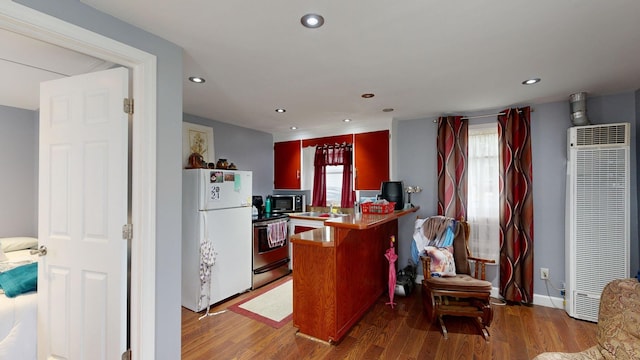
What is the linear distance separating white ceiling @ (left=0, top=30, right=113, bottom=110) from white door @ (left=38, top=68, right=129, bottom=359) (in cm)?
21

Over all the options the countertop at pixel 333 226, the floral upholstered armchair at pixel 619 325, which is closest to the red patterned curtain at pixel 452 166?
the countertop at pixel 333 226

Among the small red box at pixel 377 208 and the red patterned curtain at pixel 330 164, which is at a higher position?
the red patterned curtain at pixel 330 164

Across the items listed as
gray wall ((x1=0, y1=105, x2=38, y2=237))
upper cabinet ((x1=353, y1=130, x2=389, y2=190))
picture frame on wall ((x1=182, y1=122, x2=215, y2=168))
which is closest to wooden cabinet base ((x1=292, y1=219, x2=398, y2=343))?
upper cabinet ((x1=353, y1=130, x2=389, y2=190))

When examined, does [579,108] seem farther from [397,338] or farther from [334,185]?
[334,185]

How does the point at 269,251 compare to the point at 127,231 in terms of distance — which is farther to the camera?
the point at 269,251

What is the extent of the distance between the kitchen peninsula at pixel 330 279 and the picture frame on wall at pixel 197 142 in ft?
6.78

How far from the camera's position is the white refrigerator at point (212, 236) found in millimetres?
3092

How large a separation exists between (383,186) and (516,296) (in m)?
2.06

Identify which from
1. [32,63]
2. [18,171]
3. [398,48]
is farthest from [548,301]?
[18,171]

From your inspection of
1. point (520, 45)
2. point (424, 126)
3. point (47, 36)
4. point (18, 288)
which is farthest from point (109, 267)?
point (424, 126)

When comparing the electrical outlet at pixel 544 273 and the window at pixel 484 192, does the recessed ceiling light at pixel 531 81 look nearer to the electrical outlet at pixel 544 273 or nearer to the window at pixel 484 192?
the window at pixel 484 192

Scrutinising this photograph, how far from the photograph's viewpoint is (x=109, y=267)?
1.71 metres

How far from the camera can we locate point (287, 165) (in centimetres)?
509

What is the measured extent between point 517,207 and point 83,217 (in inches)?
166
